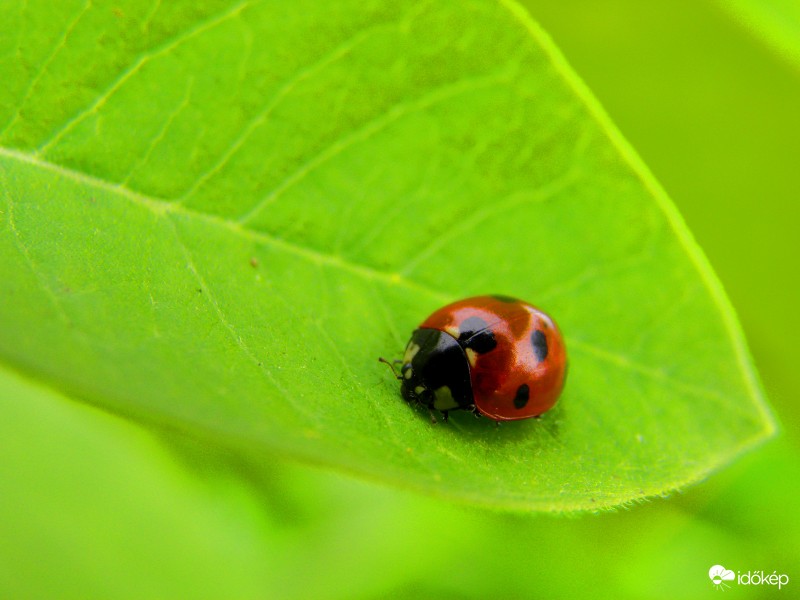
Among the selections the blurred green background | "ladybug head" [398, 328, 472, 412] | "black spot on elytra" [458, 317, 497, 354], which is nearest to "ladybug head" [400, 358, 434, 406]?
"ladybug head" [398, 328, 472, 412]

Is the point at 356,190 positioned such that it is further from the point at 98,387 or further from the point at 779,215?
the point at 779,215

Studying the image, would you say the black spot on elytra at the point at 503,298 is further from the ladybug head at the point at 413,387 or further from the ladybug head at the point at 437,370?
the ladybug head at the point at 413,387

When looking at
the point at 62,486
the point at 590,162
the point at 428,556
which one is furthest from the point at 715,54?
the point at 62,486

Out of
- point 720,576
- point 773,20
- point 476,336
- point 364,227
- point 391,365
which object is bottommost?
point 391,365

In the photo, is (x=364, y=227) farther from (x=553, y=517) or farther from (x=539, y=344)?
(x=553, y=517)

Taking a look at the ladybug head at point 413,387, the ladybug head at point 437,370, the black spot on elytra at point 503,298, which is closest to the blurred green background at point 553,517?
the ladybug head at point 437,370

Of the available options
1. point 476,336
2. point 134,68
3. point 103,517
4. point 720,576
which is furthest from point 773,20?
Answer: point 103,517

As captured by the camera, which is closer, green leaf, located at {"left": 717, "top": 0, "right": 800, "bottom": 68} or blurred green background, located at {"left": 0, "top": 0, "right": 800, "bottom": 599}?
green leaf, located at {"left": 717, "top": 0, "right": 800, "bottom": 68}

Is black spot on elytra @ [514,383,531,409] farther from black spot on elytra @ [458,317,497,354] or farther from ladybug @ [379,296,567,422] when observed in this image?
black spot on elytra @ [458,317,497,354]
